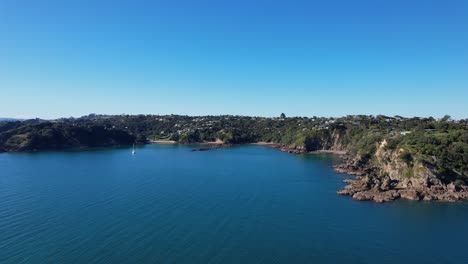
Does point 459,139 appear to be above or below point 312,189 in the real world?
above

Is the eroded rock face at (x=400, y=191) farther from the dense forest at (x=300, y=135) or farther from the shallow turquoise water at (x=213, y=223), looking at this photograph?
the dense forest at (x=300, y=135)

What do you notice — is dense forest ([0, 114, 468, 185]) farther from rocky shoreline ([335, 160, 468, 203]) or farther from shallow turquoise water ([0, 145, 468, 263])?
shallow turquoise water ([0, 145, 468, 263])

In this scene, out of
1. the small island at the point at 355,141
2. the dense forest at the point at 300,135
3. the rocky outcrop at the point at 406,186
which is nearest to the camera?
the rocky outcrop at the point at 406,186

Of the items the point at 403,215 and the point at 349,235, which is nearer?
the point at 349,235

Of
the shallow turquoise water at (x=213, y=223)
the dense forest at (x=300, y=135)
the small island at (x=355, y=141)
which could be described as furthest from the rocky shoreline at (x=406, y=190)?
the dense forest at (x=300, y=135)

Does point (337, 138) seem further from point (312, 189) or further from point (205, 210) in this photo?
point (205, 210)

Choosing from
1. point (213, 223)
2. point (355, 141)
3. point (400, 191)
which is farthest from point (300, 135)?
point (213, 223)

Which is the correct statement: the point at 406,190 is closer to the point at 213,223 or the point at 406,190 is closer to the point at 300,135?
the point at 213,223

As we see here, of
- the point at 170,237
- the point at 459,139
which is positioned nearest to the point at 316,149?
the point at 459,139

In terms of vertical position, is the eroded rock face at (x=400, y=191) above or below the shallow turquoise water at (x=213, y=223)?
above
